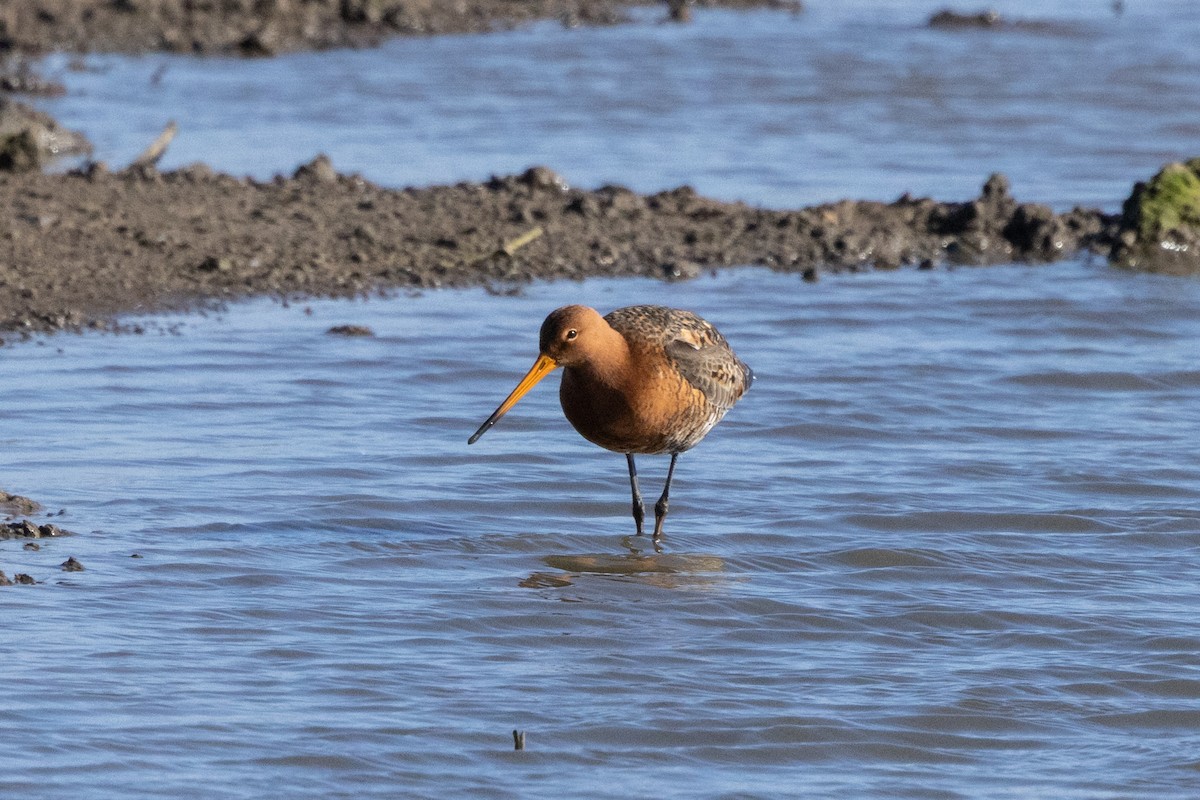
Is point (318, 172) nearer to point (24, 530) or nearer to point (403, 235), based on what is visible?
point (403, 235)

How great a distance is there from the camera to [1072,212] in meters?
14.8

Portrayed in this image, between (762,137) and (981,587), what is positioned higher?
(762,137)

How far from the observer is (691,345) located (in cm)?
870

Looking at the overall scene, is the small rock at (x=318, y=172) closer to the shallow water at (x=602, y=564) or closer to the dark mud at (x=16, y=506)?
the shallow water at (x=602, y=564)

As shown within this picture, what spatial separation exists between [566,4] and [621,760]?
23.6 m

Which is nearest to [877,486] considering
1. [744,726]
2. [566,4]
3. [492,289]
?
[744,726]

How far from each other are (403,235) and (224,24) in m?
12.0

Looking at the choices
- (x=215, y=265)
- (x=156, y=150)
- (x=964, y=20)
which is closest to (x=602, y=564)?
(x=215, y=265)

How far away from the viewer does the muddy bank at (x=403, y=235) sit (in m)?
12.2

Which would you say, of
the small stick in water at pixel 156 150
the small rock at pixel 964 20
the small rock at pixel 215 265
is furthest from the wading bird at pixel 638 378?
the small rock at pixel 964 20

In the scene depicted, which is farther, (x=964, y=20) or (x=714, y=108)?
(x=964, y=20)

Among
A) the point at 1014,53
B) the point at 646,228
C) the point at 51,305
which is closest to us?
the point at 51,305

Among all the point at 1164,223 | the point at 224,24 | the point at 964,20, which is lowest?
the point at 1164,223

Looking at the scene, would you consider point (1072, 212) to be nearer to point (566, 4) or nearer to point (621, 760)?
point (621, 760)
